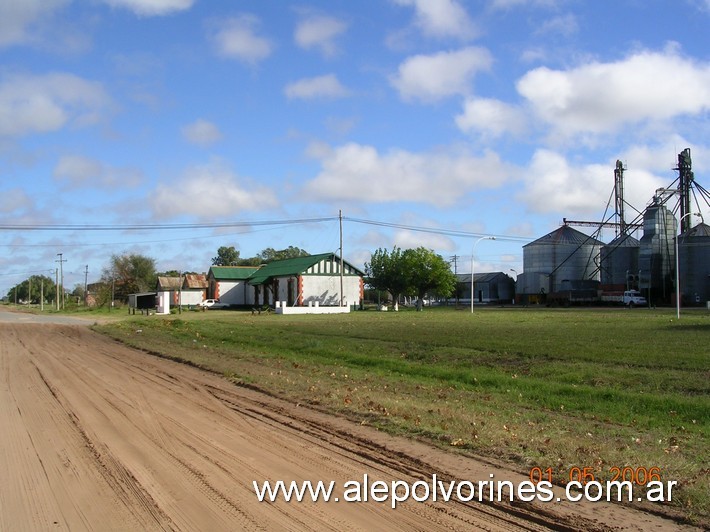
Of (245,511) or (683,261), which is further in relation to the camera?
(683,261)

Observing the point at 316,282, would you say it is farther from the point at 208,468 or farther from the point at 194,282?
the point at 208,468

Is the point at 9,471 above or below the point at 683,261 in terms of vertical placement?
below

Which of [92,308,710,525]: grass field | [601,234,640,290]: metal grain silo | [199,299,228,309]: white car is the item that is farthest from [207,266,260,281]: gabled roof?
[92,308,710,525]: grass field

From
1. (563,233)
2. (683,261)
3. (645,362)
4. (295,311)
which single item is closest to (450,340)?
(645,362)

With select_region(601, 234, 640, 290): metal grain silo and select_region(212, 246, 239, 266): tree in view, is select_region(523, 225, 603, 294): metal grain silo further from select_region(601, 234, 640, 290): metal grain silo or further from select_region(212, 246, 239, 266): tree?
select_region(212, 246, 239, 266): tree

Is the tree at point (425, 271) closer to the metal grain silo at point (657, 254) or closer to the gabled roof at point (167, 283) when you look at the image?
the metal grain silo at point (657, 254)

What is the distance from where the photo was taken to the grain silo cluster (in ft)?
279

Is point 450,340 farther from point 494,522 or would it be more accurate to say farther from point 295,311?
point 295,311

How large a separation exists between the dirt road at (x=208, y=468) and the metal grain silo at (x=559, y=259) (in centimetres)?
9927

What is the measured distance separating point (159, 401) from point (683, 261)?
283 ft

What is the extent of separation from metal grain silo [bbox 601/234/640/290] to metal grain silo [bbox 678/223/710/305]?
9.17m

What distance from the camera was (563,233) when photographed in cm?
11212

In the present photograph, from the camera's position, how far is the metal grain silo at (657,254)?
87.9 meters

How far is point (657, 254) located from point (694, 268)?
5.87 meters
